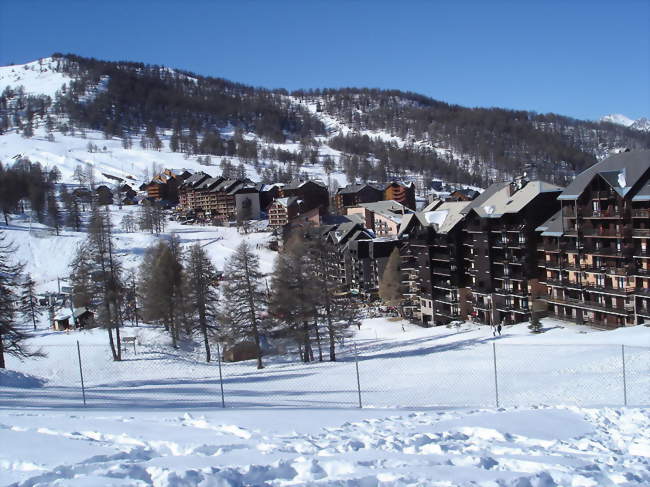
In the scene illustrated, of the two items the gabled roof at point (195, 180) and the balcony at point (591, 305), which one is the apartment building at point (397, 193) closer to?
the gabled roof at point (195, 180)

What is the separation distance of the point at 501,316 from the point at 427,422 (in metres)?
38.1

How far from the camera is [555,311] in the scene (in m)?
44.4

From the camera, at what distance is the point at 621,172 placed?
39.4 meters

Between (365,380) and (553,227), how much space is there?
26.3 metres

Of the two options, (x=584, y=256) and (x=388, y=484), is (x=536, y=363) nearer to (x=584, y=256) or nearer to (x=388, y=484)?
(x=388, y=484)

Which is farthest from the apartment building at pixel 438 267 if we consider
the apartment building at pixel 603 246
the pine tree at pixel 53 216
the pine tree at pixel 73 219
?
the pine tree at pixel 73 219

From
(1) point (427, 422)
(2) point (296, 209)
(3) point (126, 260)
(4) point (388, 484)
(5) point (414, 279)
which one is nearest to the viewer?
(4) point (388, 484)

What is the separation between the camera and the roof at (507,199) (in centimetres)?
4647

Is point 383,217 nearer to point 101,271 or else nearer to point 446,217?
point 446,217

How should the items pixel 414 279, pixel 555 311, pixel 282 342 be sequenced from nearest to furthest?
pixel 282 342 → pixel 555 311 → pixel 414 279

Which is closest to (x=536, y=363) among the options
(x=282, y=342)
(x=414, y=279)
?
(x=282, y=342)

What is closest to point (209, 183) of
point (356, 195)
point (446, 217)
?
point (356, 195)

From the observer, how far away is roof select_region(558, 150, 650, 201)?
3825cm

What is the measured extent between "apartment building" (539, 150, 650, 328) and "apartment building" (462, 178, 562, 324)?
4.44 ft
